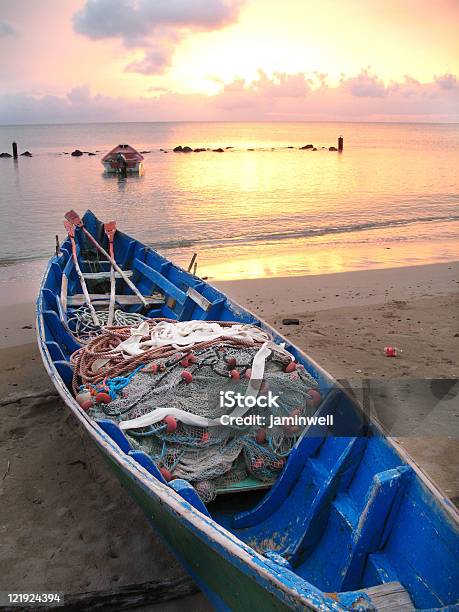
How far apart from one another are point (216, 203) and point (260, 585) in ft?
81.2

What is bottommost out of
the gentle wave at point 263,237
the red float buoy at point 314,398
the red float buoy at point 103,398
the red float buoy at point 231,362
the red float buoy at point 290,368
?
the gentle wave at point 263,237

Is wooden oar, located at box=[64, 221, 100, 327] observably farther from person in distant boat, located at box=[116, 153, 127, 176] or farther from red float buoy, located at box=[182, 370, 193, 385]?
person in distant boat, located at box=[116, 153, 127, 176]

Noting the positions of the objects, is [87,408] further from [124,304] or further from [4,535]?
[124,304]

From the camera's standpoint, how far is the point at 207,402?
454cm

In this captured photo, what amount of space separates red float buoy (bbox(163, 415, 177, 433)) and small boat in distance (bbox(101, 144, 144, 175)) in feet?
129

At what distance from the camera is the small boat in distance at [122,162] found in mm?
41722

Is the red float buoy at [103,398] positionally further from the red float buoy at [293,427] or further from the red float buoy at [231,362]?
the red float buoy at [293,427]

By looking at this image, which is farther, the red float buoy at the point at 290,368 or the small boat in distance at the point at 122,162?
the small boat in distance at the point at 122,162

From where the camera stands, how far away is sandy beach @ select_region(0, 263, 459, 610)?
418 centimetres

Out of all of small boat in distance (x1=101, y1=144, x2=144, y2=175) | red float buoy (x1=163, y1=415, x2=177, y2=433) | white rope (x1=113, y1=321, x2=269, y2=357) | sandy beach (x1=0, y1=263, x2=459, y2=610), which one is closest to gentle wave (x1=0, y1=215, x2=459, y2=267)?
sandy beach (x1=0, y1=263, x2=459, y2=610)

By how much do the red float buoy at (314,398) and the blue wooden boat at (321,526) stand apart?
0.06m

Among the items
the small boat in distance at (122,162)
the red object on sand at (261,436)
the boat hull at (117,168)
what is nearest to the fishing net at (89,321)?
the red object on sand at (261,436)

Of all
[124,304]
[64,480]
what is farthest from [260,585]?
[124,304]

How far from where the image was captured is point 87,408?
4609 mm
